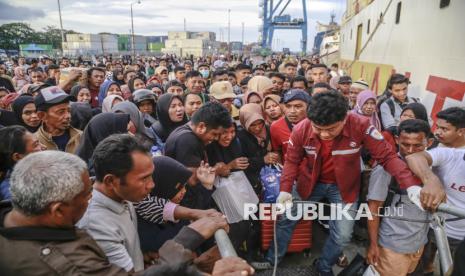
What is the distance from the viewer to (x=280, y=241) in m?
3.12

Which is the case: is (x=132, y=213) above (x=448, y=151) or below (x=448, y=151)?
below

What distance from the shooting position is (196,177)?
2.53 meters

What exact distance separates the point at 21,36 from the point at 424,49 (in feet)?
250

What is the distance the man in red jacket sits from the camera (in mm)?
2432

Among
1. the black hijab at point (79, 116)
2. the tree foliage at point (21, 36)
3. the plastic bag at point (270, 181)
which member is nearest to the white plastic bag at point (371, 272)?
the plastic bag at point (270, 181)

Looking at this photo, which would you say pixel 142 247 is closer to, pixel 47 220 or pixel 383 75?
pixel 47 220

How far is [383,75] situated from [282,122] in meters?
6.24

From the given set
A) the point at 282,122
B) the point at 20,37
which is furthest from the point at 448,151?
the point at 20,37

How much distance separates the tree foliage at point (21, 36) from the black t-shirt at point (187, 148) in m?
69.6

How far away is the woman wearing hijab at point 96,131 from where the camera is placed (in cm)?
281

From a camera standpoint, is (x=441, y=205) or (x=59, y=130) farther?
(x=59, y=130)

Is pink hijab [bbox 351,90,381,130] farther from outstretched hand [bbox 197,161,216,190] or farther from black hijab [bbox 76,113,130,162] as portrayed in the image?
black hijab [bbox 76,113,130,162]

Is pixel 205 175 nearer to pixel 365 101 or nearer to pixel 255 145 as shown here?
pixel 255 145

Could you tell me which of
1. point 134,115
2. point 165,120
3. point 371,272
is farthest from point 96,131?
point 371,272
